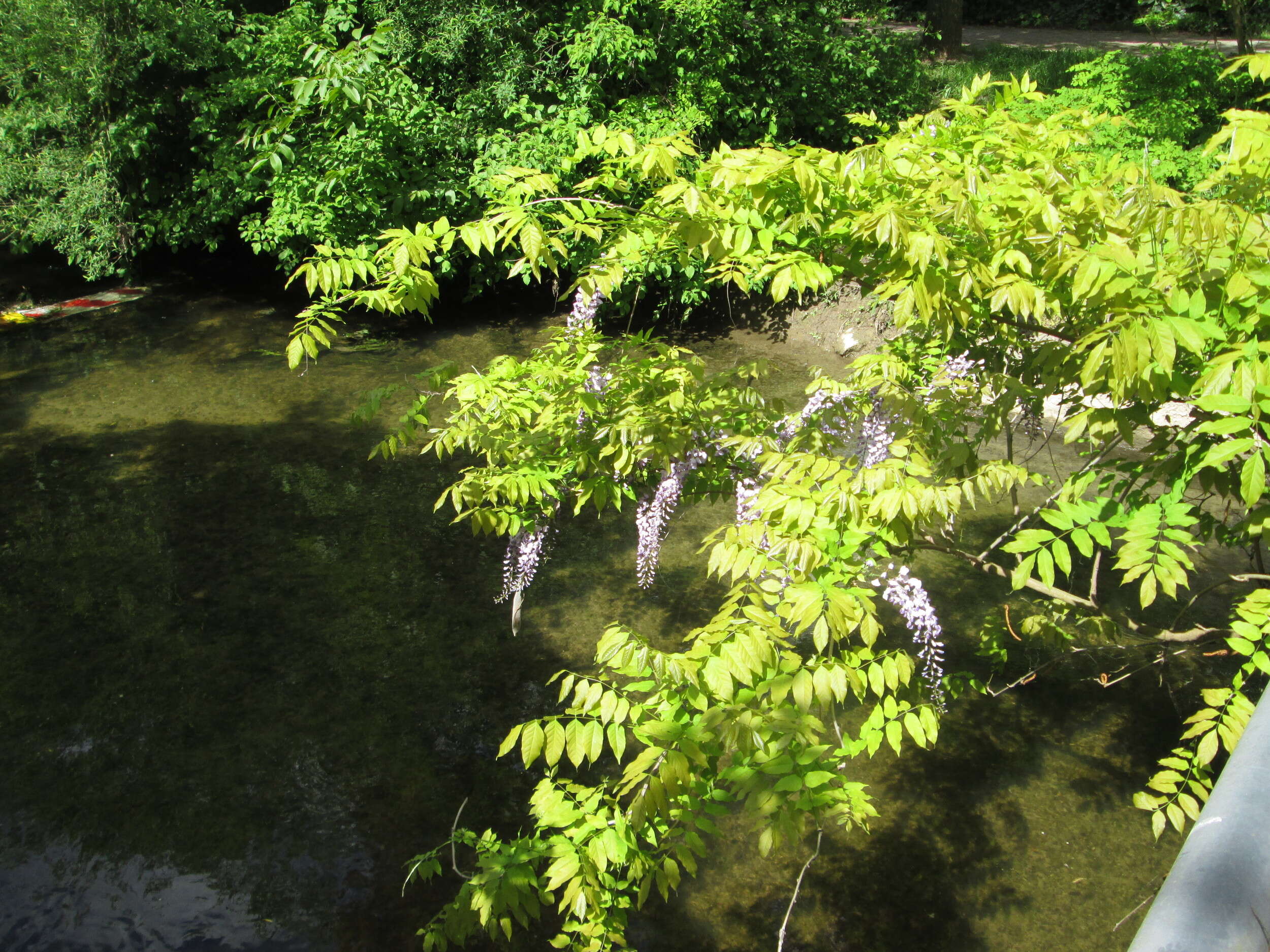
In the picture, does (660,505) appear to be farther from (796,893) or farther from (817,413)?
(796,893)

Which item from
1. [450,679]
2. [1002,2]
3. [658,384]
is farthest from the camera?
[1002,2]

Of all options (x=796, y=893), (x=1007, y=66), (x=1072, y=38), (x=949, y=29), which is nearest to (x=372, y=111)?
(x=796, y=893)

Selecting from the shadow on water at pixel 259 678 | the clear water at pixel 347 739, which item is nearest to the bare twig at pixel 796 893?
the clear water at pixel 347 739

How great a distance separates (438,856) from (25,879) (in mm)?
1693

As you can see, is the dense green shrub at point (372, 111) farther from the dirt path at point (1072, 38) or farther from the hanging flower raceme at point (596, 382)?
the dirt path at point (1072, 38)

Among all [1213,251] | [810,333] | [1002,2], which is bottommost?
[810,333]

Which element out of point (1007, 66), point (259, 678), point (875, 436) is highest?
point (875, 436)

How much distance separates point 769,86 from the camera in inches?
382

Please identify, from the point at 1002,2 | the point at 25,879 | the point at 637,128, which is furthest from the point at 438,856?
the point at 1002,2

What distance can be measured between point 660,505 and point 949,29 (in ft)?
44.3

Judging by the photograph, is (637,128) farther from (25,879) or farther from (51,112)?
(25,879)

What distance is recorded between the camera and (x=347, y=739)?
4.73m

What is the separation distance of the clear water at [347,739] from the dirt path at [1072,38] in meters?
12.5

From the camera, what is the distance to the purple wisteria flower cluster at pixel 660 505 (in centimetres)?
336
